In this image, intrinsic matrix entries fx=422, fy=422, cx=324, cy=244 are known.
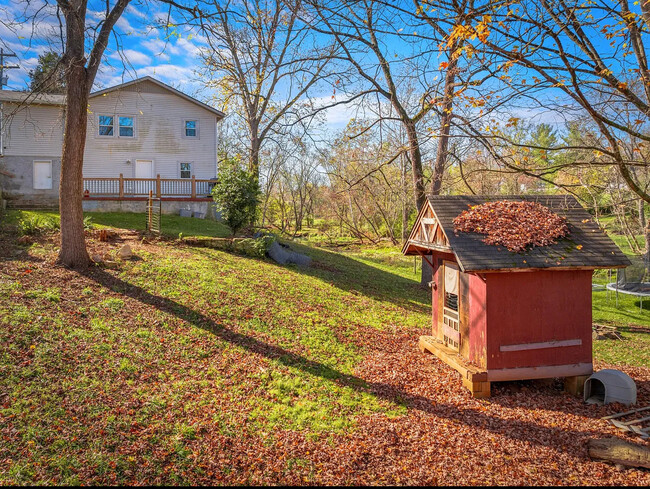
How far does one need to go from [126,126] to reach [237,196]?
A: 12.2 meters

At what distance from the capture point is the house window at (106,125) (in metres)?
22.9

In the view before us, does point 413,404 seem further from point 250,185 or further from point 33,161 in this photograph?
point 33,161

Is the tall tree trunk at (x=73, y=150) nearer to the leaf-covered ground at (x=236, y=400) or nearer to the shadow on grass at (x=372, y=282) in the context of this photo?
the leaf-covered ground at (x=236, y=400)

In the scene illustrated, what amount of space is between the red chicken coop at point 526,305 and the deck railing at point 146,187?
17.2 meters

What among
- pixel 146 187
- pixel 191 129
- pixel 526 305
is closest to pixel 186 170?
pixel 191 129

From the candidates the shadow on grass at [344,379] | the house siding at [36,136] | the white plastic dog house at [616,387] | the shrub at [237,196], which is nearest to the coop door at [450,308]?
the shadow on grass at [344,379]

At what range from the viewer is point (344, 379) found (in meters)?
7.21

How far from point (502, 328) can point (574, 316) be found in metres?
1.34

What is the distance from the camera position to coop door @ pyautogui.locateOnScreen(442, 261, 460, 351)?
7.76 meters

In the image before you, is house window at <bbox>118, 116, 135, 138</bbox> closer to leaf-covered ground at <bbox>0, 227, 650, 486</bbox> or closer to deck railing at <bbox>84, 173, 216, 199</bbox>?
deck railing at <bbox>84, 173, 216, 199</bbox>

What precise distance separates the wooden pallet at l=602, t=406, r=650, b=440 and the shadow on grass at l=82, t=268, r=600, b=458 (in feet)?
1.62

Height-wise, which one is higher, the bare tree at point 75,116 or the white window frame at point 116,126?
the white window frame at point 116,126

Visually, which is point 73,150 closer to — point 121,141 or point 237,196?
point 237,196

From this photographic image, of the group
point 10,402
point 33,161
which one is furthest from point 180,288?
point 33,161
